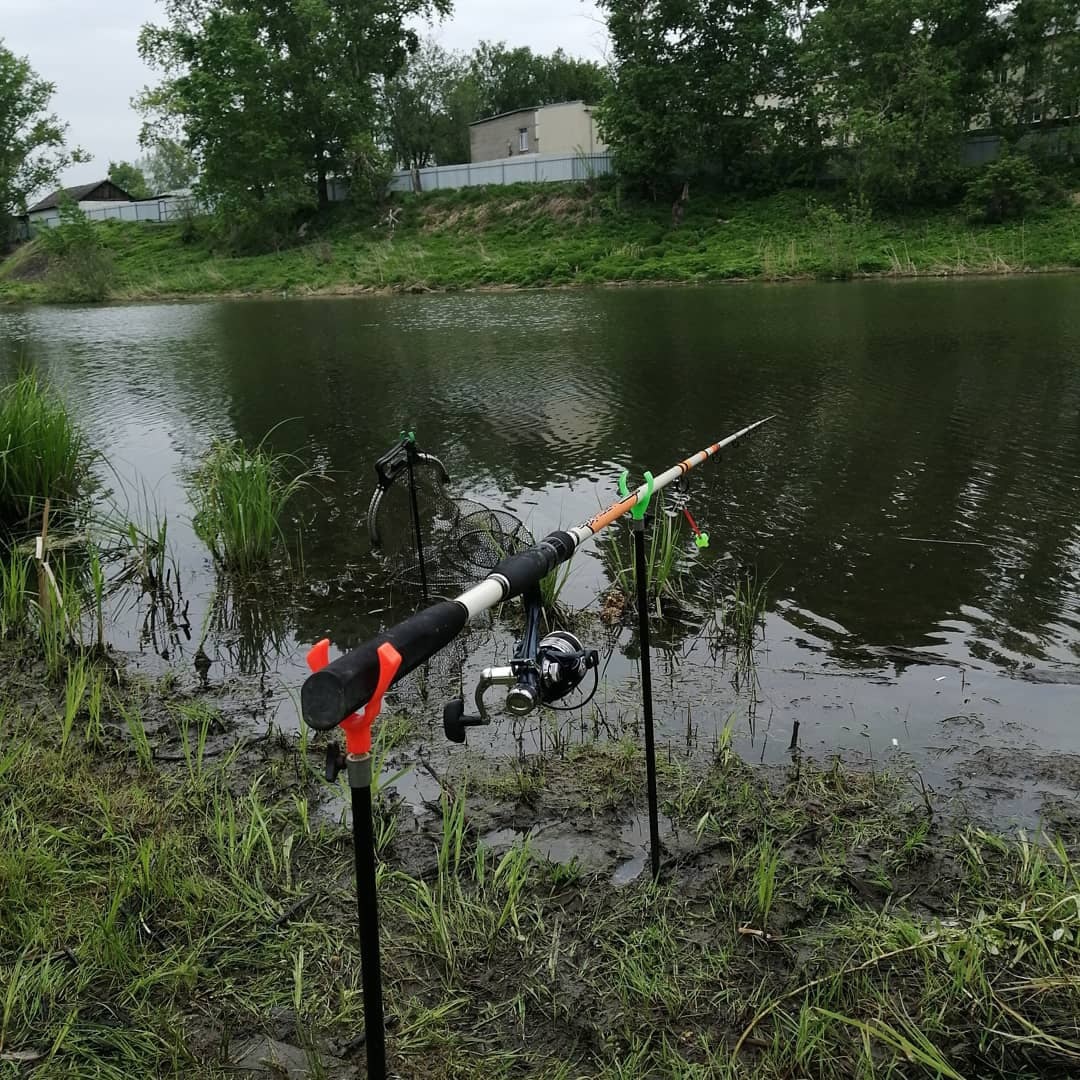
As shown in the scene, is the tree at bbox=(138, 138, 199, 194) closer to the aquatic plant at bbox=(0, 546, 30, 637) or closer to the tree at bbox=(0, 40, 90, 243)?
the tree at bbox=(0, 40, 90, 243)

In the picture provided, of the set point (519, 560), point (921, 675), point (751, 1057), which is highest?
point (519, 560)

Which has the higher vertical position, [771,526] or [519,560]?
[519,560]

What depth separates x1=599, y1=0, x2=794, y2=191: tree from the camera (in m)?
42.6

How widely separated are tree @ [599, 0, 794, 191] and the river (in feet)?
73.6

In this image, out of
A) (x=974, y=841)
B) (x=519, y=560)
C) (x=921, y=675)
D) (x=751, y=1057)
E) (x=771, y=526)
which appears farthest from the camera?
(x=771, y=526)

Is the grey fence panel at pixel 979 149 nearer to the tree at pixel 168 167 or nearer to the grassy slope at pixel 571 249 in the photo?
the grassy slope at pixel 571 249

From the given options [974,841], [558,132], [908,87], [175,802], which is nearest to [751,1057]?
[974,841]

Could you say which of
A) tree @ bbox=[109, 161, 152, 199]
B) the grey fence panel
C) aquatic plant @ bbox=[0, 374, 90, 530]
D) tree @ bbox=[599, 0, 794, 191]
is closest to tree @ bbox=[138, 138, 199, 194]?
tree @ bbox=[109, 161, 152, 199]

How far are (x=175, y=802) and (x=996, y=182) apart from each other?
38.4 m

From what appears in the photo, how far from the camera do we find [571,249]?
38.2 metres

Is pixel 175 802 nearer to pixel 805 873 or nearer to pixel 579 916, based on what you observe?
pixel 579 916

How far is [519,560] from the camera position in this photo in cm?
248

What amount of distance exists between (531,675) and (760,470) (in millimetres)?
7555

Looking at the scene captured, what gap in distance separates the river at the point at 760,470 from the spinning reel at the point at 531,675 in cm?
193
